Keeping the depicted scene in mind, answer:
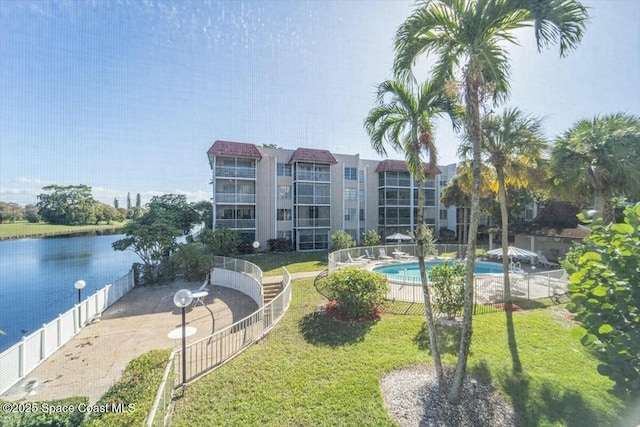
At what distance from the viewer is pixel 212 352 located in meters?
7.79

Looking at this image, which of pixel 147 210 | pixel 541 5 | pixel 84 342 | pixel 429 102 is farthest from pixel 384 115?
pixel 147 210

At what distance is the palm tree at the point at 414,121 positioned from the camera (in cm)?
627

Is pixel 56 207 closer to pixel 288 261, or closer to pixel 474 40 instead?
pixel 288 261

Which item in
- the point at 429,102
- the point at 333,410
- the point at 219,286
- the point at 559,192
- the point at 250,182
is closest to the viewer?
the point at 333,410

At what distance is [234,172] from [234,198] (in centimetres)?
250

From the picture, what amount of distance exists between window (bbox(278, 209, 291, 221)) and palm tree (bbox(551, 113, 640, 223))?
20.9 metres

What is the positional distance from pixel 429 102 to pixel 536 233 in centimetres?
2092

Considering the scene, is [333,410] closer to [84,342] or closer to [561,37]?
[561,37]

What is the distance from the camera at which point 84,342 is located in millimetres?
9617

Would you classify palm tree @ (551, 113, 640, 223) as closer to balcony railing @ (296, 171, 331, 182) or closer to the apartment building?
the apartment building

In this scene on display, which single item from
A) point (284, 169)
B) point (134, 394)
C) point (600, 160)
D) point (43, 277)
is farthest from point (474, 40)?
point (43, 277)

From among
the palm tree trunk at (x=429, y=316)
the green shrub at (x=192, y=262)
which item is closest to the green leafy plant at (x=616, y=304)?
the palm tree trunk at (x=429, y=316)

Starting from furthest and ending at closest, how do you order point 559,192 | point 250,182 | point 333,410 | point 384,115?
point 250,182 < point 559,192 < point 384,115 < point 333,410

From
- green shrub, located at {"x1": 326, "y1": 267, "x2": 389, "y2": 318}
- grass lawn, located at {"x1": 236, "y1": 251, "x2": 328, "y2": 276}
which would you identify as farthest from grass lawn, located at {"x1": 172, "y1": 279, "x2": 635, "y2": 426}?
grass lawn, located at {"x1": 236, "y1": 251, "x2": 328, "y2": 276}
